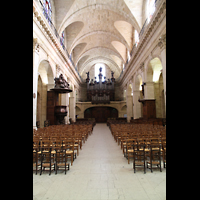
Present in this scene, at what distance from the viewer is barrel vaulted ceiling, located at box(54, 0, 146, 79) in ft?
55.1

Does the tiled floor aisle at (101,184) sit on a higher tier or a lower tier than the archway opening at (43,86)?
lower

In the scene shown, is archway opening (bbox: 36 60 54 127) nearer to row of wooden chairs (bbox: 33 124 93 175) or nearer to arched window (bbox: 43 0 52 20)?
arched window (bbox: 43 0 52 20)

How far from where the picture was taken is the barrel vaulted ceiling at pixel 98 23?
16.8m

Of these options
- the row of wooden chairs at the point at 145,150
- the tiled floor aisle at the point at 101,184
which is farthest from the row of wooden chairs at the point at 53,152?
the row of wooden chairs at the point at 145,150

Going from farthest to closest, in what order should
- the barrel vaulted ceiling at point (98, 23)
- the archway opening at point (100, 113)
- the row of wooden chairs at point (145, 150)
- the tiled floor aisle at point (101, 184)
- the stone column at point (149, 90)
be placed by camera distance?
the archway opening at point (100, 113) → the barrel vaulted ceiling at point (98, 23) → the stone column at point (149, 90) → the row of wooden chairs at point (145, 150) → the tiled floor aisle at point (101, 184)

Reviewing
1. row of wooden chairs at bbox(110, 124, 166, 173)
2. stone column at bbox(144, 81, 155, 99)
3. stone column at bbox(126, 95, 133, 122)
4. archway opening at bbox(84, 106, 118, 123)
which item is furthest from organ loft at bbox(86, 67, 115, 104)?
row of wooden chairs at bbox(110, 124, 166, 173)

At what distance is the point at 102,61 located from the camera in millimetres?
37938

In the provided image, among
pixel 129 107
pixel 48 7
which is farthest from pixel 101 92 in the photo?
pixel 48 7

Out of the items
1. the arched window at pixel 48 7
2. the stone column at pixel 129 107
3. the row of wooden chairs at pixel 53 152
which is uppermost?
the arched window at pixel 48 7

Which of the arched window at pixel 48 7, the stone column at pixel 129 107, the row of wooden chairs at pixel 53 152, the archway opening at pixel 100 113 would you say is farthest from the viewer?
the archway opening at pixel 100 113

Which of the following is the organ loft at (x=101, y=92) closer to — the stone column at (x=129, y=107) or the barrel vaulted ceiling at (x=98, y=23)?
the barrel vaulted ceiling at (x=98, y=23)

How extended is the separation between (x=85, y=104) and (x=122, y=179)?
2916cm
